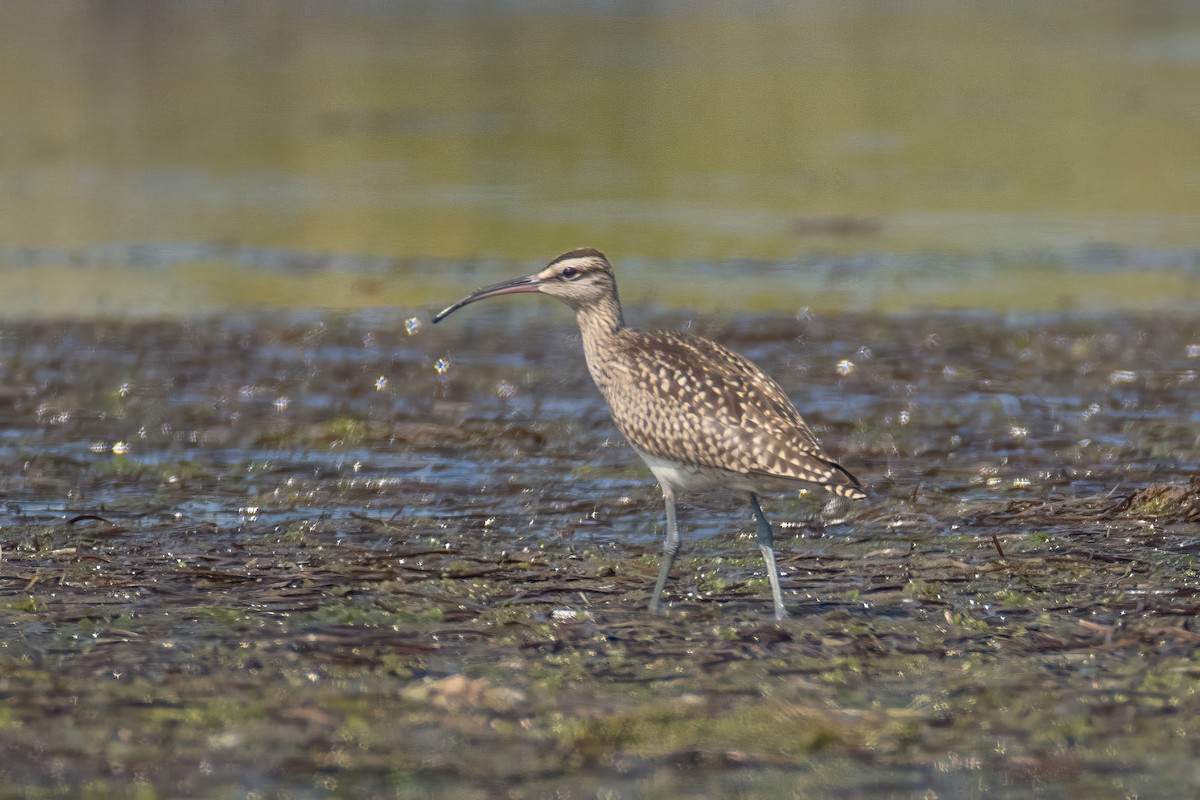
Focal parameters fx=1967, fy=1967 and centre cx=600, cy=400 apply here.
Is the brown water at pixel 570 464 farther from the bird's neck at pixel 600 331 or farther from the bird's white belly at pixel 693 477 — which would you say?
the bird's neck at pixel 600 331

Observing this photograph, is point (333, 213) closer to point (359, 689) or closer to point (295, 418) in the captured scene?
point (295, 418)

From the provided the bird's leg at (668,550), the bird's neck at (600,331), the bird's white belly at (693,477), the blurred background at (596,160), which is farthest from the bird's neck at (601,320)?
the blurred background at (596,160)

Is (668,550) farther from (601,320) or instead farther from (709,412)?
(601,320)

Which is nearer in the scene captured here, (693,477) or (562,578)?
(693,477)

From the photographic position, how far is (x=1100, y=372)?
11680 millimetres

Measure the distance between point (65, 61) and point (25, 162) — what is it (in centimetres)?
913

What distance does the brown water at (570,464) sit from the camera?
18.9 ft

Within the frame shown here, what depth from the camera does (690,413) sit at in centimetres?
719

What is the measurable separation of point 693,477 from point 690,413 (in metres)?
0.30

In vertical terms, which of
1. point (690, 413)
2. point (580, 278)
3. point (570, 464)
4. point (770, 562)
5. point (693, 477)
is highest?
point (580, 278)

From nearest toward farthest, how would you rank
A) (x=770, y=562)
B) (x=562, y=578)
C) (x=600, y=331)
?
(x=770, y=562)
(x=562, y=578)
(x=600, y=331)

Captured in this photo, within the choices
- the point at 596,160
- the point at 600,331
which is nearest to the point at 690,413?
the point at 600,331

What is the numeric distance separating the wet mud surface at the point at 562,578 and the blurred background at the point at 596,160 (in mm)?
2509

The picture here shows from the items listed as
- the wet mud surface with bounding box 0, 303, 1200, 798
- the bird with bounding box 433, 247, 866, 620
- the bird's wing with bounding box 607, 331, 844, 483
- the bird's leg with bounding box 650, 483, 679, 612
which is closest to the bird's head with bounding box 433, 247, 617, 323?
the bird with bounding box 433, 247, 866, 620
